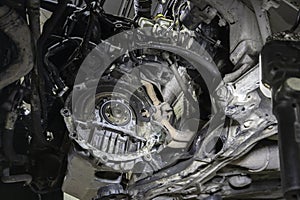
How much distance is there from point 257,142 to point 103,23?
0.68 m

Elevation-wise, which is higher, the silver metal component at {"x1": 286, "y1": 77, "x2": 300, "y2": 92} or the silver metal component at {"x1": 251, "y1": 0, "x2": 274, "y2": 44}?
the silver metal component at {"x1": 251, "y1": 0, "x2": 274, "y2": 44}

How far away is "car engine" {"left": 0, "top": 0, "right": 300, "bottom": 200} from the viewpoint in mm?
1388

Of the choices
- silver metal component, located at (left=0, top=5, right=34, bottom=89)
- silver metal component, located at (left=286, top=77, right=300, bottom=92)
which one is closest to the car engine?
silver metal component, located at (left=0, top=5, right=34, bottom=89)

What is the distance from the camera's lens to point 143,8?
1.74m

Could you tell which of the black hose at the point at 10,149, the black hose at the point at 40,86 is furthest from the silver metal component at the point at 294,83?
the black hose at the point at 10,149

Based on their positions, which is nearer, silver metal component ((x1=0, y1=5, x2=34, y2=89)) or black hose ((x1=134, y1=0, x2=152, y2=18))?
silver metal component ((x1=0, y1=5, x2=34, y2=89))

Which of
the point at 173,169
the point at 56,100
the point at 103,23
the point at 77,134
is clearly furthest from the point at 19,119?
the point at 173,169

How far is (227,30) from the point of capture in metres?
1.55

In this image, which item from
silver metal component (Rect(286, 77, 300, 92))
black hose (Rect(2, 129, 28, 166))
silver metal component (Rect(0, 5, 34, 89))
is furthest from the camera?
black hose (Rect(2, 129, 28, 166))

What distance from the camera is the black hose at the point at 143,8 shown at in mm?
1734

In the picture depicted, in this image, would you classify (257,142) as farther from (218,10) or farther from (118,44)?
(118,44)

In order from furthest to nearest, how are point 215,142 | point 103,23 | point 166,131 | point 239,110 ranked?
1. point 103,23
2. point 166,131
3. point 215,142
4. point 239,110

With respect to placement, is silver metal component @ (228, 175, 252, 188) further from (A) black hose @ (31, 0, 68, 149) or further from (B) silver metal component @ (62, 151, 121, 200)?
(A) black hose @ (31, 0, 68, 149)

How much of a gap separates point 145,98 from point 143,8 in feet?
1.02
